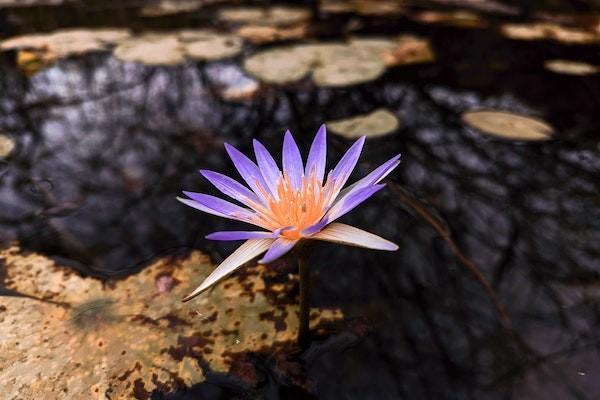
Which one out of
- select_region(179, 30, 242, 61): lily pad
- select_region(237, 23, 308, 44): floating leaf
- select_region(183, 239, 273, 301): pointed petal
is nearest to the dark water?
select_region(179, 30, 242, 61): lily pad

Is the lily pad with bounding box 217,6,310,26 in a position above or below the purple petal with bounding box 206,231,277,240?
below

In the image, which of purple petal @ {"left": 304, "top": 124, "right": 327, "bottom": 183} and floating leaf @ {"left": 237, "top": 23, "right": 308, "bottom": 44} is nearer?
purple petal @ {"left": 304, "top": 124, "right": 327, "bottom": 183}

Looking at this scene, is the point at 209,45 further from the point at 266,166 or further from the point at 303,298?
the point at 303,298

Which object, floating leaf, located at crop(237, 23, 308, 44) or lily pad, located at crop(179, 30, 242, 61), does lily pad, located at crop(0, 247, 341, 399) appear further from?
floating leaf, located at crop(237, 23, 308, 44)

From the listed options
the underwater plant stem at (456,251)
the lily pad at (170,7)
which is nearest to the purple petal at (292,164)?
the underwater plant stem at (456,251)

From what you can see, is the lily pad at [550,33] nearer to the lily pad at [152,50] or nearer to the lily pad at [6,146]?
the lily pad at [152,50]

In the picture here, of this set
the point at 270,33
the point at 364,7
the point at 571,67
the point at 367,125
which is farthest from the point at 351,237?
the point at 364,7

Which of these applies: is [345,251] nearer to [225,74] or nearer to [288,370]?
[288,370]
